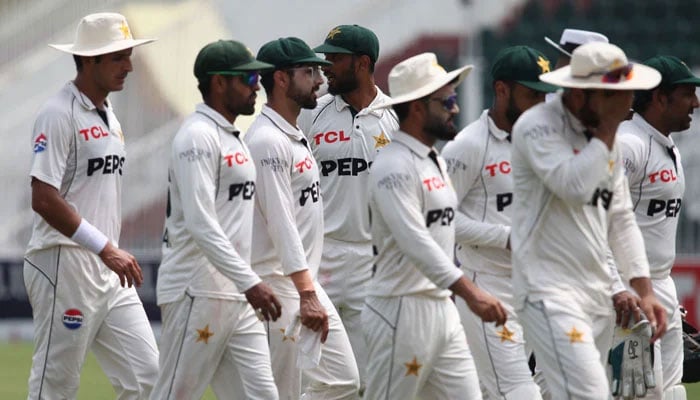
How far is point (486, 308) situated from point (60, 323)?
2272 mm

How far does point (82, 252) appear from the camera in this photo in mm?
7457

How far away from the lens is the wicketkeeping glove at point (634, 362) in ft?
25.5

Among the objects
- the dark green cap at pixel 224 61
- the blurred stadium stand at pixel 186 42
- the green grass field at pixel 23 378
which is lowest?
the green grass field at pixel 23 378

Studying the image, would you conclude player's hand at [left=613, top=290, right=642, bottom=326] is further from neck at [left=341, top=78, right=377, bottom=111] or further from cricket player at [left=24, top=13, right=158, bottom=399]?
neck at [left=341, top=78, right=377, bottom=111]

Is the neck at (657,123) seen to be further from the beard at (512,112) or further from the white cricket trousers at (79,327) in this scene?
the white cricket trousers at (79,327)

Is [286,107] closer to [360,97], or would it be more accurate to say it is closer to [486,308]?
[360,97]

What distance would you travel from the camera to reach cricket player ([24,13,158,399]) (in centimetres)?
734

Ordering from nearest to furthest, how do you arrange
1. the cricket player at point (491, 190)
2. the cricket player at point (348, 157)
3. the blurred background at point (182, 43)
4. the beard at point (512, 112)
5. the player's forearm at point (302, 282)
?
1. the player's forearm at point (302, 282)
2. the cricket player at point (491, 190)
3. the beard at point (512, 112)
4. the cricket player at point (348, 157)
5. the blurred background at point (182, 43)

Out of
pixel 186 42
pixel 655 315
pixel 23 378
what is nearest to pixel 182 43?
pixel 186 42

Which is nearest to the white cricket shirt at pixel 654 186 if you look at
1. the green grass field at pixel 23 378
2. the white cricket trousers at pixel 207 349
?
the white cricket trousers at pixel 207 349

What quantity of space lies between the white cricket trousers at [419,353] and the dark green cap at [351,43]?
2.50 meters

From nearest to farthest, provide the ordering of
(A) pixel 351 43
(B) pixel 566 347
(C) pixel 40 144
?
(B) pixel 566 347
(C) pixel 40 144
(A) pixel 351 43

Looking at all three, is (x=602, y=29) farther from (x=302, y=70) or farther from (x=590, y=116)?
(x=590, y=116)

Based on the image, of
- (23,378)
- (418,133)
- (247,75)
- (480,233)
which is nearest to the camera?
(418,133)
